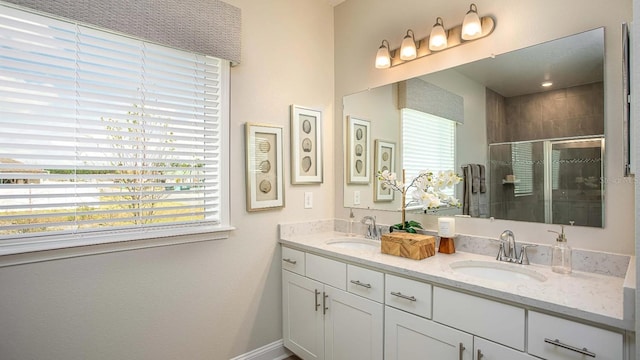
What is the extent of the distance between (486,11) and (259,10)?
1440 mm

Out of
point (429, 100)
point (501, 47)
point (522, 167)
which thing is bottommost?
point (522, 167)

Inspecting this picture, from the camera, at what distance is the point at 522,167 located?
66.8 inches

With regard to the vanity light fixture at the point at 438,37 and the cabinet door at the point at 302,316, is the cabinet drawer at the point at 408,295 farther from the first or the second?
the vanity light fixture at the point at 438,37

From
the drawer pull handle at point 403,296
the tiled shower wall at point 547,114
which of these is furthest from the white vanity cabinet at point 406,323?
the tiled shower wall at point 547,114

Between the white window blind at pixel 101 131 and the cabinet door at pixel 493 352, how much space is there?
157 centimetres

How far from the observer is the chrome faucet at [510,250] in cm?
161

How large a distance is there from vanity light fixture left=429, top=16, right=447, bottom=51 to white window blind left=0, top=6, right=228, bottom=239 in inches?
51.7

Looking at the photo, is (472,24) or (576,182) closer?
(576,182)

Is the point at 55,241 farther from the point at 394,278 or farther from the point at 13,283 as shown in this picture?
the point at 394,278

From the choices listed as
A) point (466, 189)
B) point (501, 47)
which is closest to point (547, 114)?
point (501, 47)

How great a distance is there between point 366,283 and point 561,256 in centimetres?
92

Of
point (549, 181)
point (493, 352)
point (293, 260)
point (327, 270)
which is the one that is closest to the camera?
point (493, 352)

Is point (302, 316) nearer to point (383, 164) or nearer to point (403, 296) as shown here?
point (403, 296)

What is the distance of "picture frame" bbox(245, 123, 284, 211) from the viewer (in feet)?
7.19
